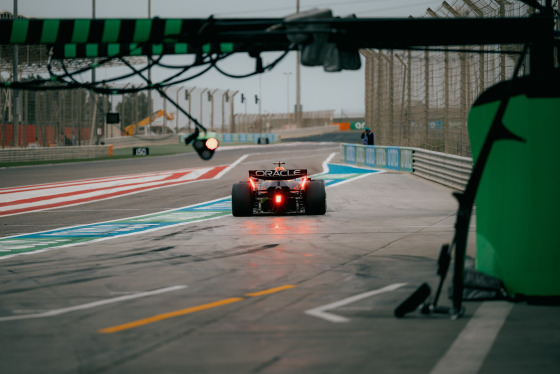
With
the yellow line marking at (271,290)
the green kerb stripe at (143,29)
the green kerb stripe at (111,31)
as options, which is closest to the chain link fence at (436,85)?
the yellow line marking at (271,290)

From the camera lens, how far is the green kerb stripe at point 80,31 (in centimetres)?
861

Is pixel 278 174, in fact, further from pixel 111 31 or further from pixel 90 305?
pixel 90 305

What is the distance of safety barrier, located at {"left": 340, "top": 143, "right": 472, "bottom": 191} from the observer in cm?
2328

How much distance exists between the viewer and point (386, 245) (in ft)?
42.8

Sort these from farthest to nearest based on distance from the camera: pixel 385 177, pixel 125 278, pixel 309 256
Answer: pixel 385 177 → pixel 309 256 → pixel 125 278

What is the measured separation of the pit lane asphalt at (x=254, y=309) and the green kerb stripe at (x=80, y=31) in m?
2.88

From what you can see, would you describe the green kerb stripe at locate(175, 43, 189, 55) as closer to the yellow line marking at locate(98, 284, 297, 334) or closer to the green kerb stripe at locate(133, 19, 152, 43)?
the green kerb stripe at locate(133, 19, 152, 43)

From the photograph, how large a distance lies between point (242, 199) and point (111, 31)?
8.98 m

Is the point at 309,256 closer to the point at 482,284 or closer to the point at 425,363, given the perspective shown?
the point at 482,284

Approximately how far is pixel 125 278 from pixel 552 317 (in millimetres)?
5272

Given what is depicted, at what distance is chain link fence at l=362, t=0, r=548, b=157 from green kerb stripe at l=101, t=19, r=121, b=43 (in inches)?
303

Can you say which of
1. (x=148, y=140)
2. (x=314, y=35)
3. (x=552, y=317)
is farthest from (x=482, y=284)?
(x=148, y=140)

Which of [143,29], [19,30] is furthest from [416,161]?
[19,30]

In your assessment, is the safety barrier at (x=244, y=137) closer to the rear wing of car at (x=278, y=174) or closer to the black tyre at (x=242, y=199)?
the black tyre at (x=242, y=199)
